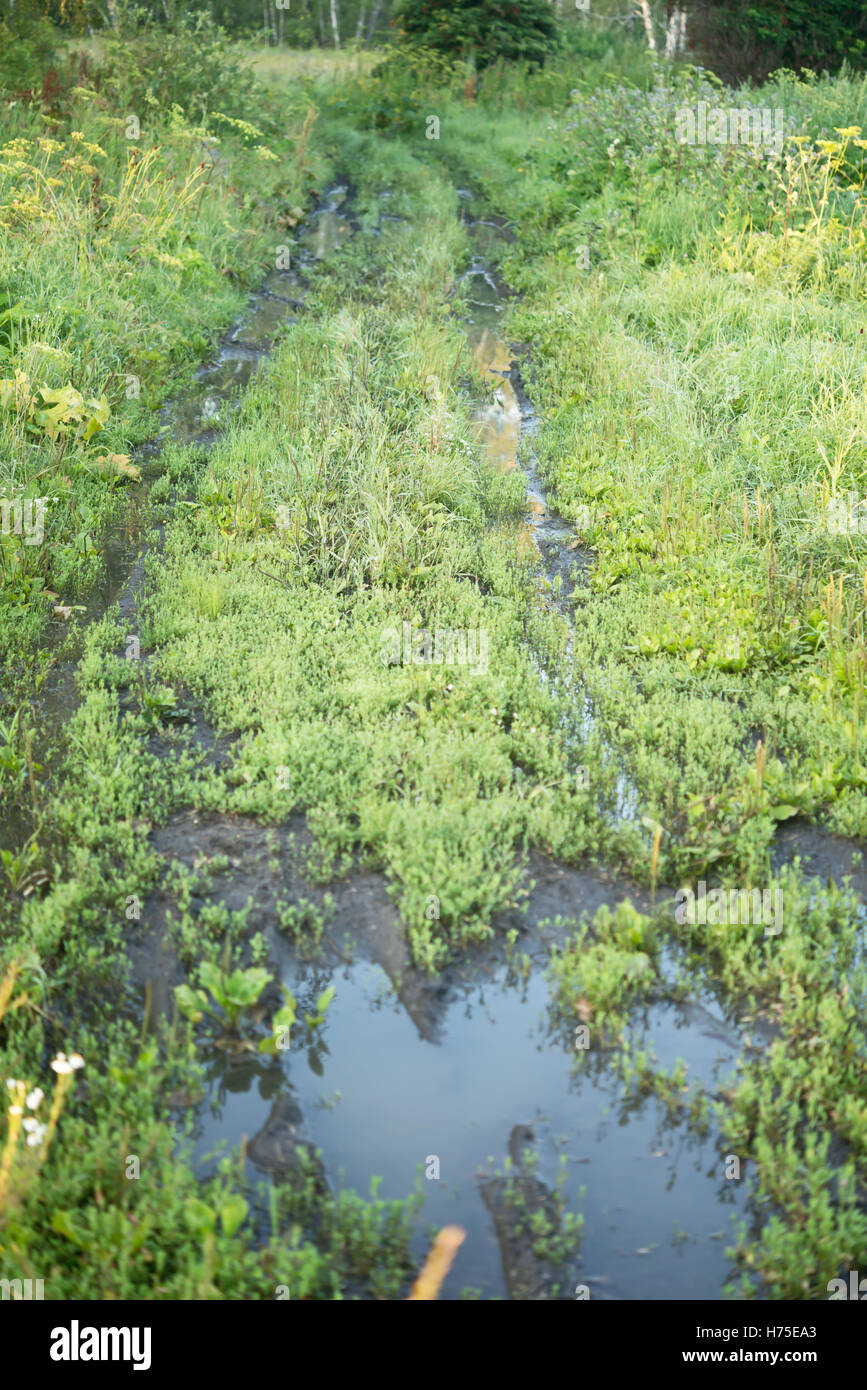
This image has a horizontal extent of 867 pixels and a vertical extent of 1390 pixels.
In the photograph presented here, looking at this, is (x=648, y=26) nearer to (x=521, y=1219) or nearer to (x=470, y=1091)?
(x=470, y=1091)

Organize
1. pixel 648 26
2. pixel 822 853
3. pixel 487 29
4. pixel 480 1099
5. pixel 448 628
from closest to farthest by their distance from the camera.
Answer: pixel 480 1099
pixel 822 853
pixel 448 628
pixel 487 29
pixel 648 26

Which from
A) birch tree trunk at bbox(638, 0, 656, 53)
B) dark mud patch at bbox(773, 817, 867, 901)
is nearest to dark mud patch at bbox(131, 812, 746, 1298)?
dark mud patch at bbox(773, 817, 867, 901)

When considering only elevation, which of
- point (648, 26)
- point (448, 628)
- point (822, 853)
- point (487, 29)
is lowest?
point (822, 853)

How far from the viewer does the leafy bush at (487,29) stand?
2161cm

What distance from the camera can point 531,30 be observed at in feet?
71.7

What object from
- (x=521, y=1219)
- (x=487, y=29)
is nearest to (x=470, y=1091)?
(x=521, y=1219)

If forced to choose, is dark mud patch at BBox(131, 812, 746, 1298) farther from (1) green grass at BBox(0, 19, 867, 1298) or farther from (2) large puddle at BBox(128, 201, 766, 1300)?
(1) green grass at BBox(0, 19, 867, 1298)

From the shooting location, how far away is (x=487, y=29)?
862 inches

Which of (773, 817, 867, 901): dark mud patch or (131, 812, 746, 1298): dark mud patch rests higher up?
(773, 817, 867, 901): dark mud patch

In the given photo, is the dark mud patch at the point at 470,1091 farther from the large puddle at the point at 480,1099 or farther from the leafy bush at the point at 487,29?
the leafy bush at the point at 487,29

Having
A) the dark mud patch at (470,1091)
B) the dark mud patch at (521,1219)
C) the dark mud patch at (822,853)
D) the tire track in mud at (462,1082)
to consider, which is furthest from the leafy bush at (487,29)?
the dark mud patch at (521,1219)

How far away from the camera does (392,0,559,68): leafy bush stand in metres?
21.6

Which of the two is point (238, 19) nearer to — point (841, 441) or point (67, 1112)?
point (841, 441)

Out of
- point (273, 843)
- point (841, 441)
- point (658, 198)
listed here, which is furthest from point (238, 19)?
point (273, 843)
